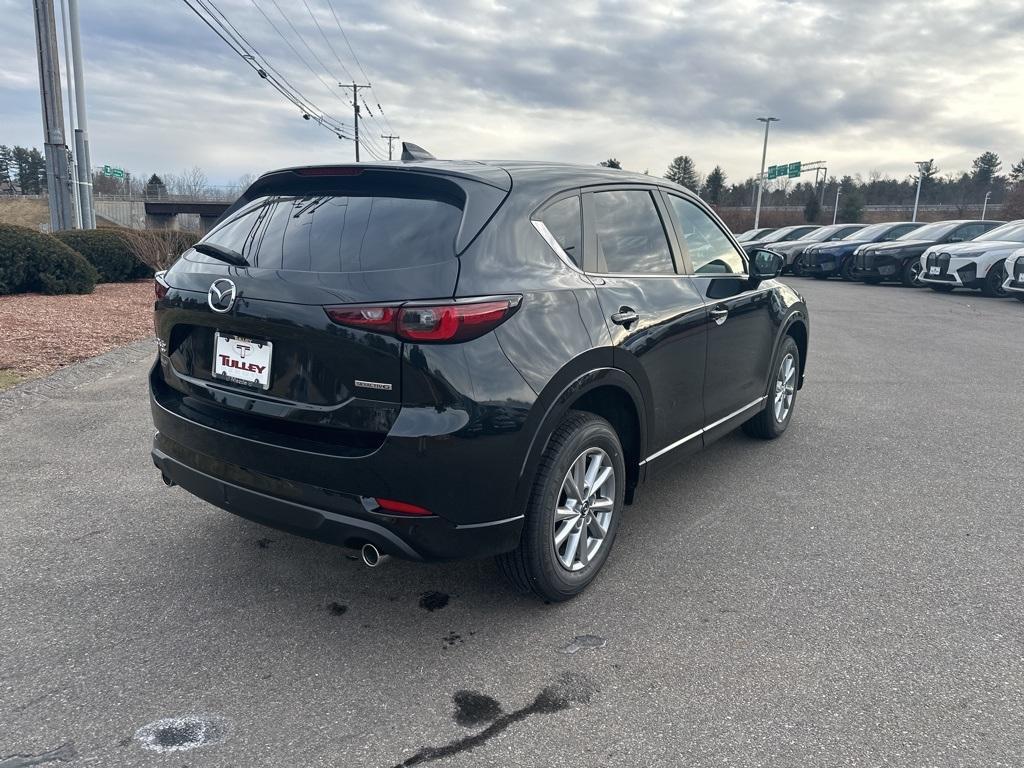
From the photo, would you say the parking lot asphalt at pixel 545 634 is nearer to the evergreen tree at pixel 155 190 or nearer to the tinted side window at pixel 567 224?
the tinted side window at pixel 567 224

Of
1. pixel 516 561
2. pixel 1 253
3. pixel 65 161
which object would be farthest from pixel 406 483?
pixel 65 161

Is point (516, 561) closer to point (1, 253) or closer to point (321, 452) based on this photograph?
point (321, 452)

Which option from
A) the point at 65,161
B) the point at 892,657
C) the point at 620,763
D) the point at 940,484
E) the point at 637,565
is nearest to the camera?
the point at 620,763

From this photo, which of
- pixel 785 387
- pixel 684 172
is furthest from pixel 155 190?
pixel 785 387

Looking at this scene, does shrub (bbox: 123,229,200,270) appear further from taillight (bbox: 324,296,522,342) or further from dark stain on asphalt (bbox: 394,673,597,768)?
dark stain on asphalt (bbox: 394,673,597,768)

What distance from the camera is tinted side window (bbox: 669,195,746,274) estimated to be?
4023 mm

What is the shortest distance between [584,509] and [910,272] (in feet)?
60.9

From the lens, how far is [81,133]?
18.0 metres

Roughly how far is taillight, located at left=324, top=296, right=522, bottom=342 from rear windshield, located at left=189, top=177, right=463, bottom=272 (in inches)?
7.3

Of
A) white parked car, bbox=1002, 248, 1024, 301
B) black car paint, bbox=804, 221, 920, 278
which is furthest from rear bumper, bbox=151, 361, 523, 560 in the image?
black car paint, bbox=804, 221, 920, 278

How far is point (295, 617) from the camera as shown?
296 cm

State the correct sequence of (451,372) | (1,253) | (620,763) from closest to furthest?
(620,763), (451,372), (1,253)

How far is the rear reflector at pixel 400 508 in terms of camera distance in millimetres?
2506

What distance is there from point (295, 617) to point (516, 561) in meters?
0.93
